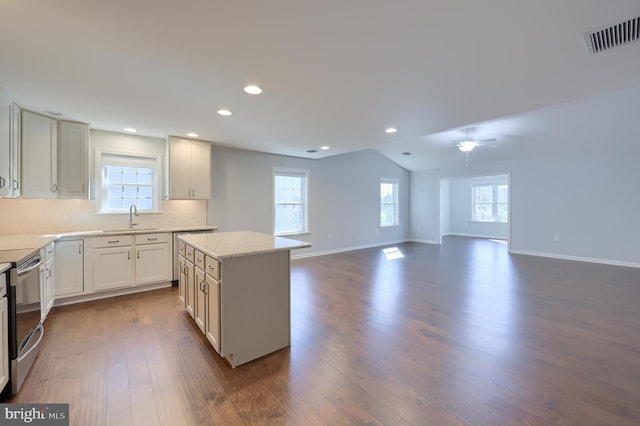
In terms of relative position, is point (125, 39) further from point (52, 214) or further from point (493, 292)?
point (493, 292)

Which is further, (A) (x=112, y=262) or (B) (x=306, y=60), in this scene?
(A) (x=112, y=262)

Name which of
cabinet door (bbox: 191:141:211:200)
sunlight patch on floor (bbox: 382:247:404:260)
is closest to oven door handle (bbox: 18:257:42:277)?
cabinet door (bbox: 191:141:211:200)

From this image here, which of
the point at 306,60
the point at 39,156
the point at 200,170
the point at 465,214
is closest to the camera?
the point at 306,60

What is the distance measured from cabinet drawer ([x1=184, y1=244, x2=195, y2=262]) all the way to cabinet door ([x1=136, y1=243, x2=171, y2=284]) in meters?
1.48

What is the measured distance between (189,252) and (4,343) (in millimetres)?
1423

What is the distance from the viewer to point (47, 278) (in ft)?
9.80

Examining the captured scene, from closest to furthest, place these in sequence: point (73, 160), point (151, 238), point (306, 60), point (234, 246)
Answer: point (306, 60)
point (234, 246)
point (73, 160)
point (151, 238)

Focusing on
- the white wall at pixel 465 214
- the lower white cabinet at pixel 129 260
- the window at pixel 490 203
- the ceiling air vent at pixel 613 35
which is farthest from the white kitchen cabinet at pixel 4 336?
the window at pixel 490 203

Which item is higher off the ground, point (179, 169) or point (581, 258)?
point (179, 169)

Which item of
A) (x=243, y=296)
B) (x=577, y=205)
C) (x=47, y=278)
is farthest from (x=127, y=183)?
(x=577, y=205)

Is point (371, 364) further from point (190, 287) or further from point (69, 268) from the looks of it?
point (69, 268)

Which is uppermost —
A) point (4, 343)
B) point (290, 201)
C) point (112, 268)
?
point (290, 201)

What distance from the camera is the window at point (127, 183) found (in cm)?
431

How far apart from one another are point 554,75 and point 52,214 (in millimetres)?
6176
